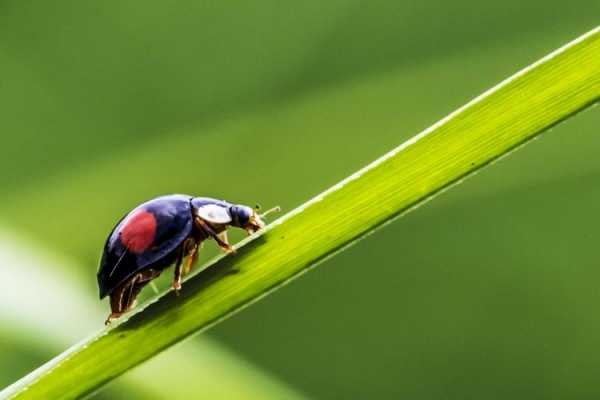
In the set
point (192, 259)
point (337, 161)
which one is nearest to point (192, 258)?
point (192, 259)

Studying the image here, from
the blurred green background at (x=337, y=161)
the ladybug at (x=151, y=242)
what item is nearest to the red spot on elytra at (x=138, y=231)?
the ladybug at (x=151, y=242)

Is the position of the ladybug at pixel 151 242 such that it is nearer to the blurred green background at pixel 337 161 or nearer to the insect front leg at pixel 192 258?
the insect front leg at pixel 192 258

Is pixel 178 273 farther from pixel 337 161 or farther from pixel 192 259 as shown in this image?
pixel 337 161

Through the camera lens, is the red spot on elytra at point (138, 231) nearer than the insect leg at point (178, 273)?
No

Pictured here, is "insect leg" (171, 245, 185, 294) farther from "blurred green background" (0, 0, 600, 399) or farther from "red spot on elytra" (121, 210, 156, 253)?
"blurred green background" (0, 0, 600, 399)

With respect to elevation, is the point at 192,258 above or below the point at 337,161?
below

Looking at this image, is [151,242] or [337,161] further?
[337,161]

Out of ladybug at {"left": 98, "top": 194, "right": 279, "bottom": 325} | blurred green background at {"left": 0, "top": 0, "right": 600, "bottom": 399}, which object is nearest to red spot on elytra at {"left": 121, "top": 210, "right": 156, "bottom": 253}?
ladybug at {"left": 98, "top": 194, "right": 279, "bottom": 325}

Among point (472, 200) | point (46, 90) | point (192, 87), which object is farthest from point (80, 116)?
point (472, 200)
